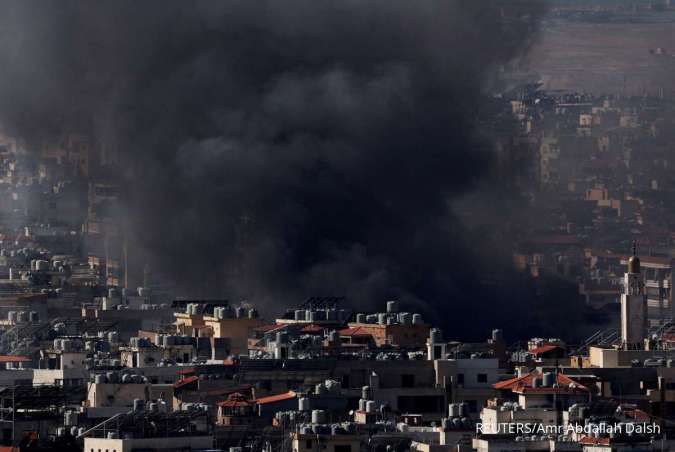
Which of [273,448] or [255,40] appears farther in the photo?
[255,40]

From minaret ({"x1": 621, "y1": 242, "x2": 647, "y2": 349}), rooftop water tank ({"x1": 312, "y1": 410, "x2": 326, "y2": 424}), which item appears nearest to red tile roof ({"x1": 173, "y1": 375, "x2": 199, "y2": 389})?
rooftop water tank ({"x1": 312, "y1": 410, "x2": 326, "y2": 424})

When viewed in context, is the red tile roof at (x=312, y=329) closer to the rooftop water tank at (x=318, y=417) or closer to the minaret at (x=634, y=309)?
the minaret at (x=634, y=309)

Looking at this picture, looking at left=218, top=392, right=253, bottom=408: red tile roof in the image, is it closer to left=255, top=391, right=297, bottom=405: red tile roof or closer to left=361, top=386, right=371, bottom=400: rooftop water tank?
left=255, top=391, right=297, bottom=405: red tile roof

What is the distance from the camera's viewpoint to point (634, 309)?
59812mm

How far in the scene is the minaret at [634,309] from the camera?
58.5m

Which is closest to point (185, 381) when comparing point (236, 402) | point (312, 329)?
point (236, 402)

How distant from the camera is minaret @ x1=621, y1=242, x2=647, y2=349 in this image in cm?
5847

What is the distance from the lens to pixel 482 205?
8069 centimetres

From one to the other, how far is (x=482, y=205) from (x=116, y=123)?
25.0 feet

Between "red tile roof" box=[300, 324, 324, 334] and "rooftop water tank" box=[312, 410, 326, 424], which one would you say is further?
"red tile roof" box=[300, 324, 324, 334]

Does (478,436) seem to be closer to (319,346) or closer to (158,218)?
(319,346)

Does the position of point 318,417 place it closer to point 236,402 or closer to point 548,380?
point 236,402

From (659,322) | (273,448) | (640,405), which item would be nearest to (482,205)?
(659,322)

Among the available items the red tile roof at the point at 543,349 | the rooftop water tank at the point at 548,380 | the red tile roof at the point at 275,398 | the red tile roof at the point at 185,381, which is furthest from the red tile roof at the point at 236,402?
the red tile roof at the point at 543,349
